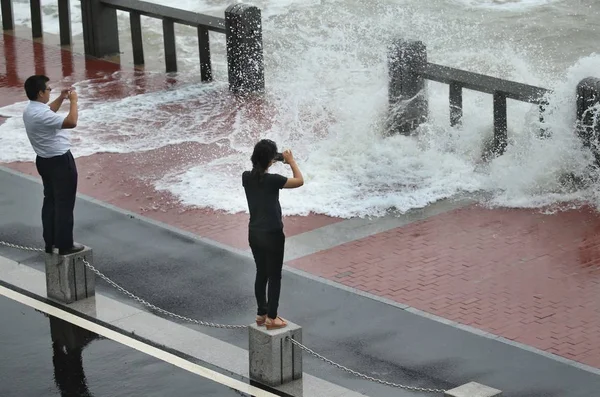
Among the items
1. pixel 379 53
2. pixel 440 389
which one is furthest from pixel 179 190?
pixel 379 53

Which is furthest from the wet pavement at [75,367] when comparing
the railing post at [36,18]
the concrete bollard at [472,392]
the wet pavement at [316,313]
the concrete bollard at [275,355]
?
the railing post at [36,18]

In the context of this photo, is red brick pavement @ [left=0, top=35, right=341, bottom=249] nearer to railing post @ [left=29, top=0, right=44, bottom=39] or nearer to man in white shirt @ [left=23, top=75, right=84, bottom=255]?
railing post @ [left=29, top=0, right=44, bottom=39]

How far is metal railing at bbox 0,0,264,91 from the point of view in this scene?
64.2ft

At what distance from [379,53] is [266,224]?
15587mm

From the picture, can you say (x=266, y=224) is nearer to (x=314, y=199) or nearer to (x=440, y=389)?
(x=440, y=389)

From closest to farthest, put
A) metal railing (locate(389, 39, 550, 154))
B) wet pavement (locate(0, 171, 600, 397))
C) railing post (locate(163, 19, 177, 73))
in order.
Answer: wet pavement (locate(0, 171, 600, 397)), metal railing (locate(389, 39, 550, 154)), railing post (locate(163, 19, 177, 73))

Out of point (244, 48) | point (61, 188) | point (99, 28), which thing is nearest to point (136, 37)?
point (99, 28)

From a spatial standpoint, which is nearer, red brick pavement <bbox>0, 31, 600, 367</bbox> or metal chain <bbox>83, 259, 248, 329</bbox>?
metal chain <bbox>83, 259, 248, 329</bbox>

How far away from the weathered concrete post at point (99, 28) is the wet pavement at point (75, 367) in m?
12.0

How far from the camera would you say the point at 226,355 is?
33.3ft

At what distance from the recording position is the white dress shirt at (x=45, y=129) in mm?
10719

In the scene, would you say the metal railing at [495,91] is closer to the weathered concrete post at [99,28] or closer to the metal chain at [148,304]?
the metal chain at [148,304]

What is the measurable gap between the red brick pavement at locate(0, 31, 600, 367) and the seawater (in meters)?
0.51

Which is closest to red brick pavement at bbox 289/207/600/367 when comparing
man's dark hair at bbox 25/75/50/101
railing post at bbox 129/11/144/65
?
man's dark hair at bbox 25/75/50/101
